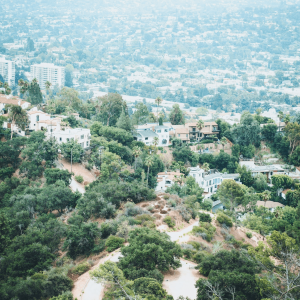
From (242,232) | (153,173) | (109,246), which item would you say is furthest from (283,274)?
→ (153,173)

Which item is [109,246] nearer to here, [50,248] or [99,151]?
[50,248]

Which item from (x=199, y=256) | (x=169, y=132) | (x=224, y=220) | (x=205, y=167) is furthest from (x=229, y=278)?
(x=169, y=132)

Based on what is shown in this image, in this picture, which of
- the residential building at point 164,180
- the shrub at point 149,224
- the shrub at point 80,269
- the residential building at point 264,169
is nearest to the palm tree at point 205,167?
the residential building at point 164,180

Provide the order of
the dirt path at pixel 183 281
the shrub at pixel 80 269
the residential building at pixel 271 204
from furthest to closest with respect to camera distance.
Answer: the residential building at pixel 271 204 < the shrub at pixel 80 269 < the dirt path at pixel 183 281

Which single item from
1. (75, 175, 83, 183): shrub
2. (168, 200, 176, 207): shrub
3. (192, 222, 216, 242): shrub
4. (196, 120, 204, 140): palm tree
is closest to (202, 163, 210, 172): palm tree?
(196, 120, 204, 140): palm tree

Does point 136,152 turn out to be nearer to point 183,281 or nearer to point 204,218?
point 204,218

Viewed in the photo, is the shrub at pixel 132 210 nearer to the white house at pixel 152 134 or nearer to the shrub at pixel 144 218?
the shrub at pixel 144 218

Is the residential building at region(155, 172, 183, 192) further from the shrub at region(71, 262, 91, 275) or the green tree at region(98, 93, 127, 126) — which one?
the shrub at region(71, 262, 91, 275)
